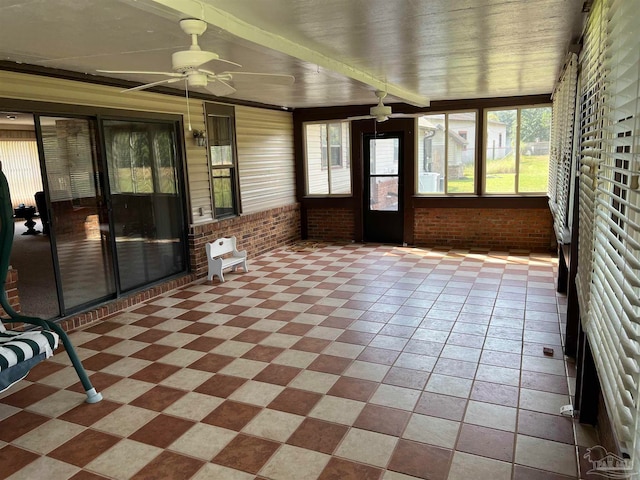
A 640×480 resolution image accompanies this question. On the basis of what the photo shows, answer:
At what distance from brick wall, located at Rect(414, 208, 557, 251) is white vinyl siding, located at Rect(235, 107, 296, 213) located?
2.58 m

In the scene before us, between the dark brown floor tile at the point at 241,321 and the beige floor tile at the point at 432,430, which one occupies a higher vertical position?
the dark brown floor tile at the point at 241,321

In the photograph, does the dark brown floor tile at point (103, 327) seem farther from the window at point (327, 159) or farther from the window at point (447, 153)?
the window at point (447, 153)

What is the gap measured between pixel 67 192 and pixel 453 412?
13.9 feet

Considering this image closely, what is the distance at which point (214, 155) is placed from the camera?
7.06 meters

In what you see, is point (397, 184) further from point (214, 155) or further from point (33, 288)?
point (33, 288)

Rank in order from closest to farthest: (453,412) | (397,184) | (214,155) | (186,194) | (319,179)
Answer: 1. (453,412)
2. (186,194)
3. (214,155)
4. (397,184)
5. (319,179)

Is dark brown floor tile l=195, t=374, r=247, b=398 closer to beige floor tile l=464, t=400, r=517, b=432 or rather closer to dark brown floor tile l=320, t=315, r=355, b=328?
dark brown floor tile l=320, t=315, r=355, b=328

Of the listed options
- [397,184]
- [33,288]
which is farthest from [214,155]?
[397,184]

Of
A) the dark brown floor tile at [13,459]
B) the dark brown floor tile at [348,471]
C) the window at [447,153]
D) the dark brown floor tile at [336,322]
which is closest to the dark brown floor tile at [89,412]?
the dark brown floor tile at [13,459]

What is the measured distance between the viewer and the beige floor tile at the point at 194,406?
314cm

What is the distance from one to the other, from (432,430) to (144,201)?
4.44m

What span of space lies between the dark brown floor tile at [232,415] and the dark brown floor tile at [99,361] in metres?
1.33

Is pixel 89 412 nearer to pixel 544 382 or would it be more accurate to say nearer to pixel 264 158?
pixel 544 382

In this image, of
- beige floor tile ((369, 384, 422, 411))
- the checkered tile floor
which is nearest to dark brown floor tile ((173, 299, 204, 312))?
the checkered tile floor
